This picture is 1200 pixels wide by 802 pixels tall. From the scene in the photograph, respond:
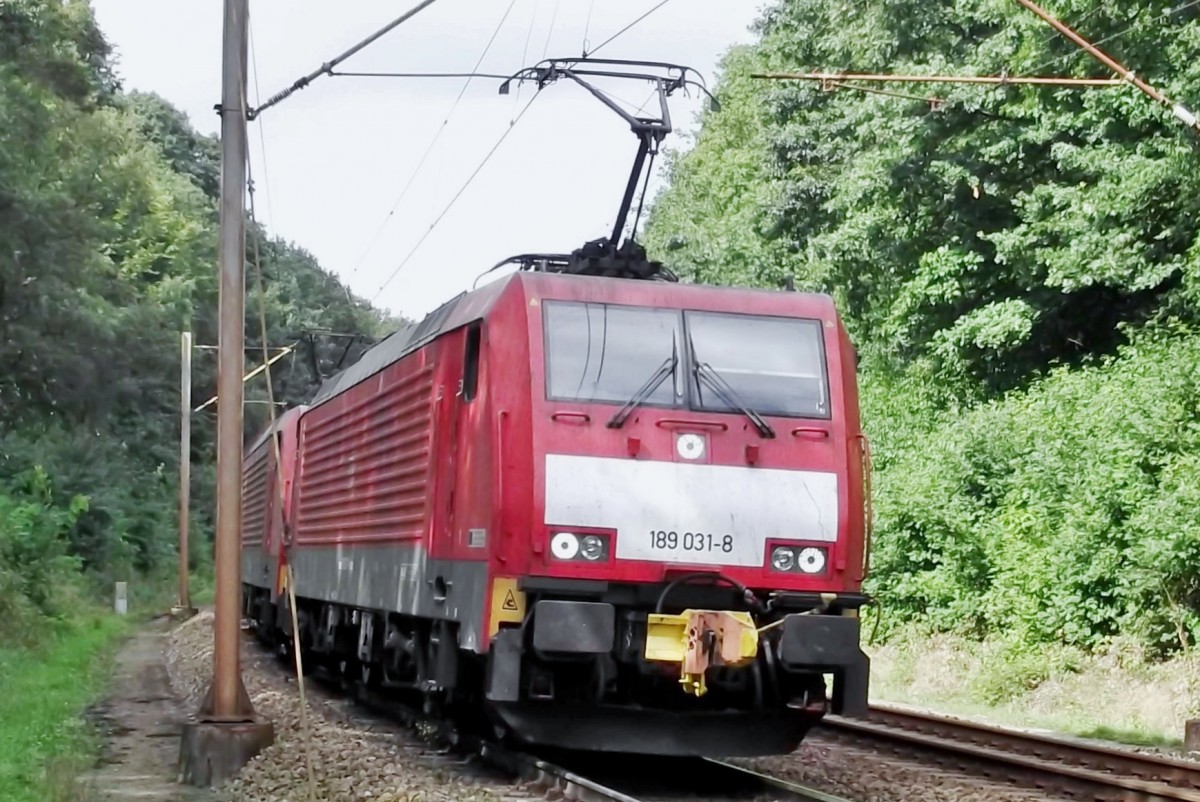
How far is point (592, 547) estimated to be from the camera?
398 inches

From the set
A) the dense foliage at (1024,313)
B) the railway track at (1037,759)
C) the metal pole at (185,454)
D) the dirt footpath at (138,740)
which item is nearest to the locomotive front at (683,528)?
the railway track at (1037,759)

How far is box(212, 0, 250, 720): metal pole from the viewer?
12141 mm

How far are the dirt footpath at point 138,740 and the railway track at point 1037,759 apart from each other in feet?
16.5

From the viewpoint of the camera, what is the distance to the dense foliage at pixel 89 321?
28.0 m

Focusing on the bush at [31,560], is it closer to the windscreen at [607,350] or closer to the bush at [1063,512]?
the bush at [1063,512]

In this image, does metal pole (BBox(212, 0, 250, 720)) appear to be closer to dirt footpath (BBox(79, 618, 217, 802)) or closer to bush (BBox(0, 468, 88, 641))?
dirt footpath (BBox(79, 618, 217, 802))

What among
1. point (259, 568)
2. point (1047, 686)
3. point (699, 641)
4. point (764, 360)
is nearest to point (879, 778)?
point (699, 641)

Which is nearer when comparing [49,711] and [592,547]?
[592,547]

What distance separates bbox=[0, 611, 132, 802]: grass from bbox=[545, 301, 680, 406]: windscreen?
3.76 m

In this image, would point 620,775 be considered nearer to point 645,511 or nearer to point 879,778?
point 879,778

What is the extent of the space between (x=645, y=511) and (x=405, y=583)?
283 cm

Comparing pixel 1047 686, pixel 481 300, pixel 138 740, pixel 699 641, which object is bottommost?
pixel 138 740

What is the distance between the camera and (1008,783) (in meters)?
11.1

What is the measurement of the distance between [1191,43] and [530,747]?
1165 cm
